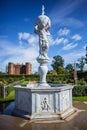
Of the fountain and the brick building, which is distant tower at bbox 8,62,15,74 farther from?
the fountain

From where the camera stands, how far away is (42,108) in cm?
780

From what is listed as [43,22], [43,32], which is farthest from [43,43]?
[43,22]

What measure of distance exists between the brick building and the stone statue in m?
60.8

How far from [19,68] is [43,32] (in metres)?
64.9

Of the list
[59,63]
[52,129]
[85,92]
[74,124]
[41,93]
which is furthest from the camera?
[59,63]

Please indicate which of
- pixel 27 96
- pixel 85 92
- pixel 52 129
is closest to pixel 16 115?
pixel 27 96

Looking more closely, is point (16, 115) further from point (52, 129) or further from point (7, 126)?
point (52, 129)

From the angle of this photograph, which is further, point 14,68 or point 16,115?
point 14,68

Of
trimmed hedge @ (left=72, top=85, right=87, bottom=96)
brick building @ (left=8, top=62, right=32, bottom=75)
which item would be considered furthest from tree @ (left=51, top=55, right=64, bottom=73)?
trimmed hedge @ (left=72, top=85, right=87, bottom=96)

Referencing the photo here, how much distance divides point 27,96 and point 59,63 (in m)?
62.0

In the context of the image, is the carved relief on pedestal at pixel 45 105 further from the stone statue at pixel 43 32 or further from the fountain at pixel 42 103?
the stone statue at pixel 43 32

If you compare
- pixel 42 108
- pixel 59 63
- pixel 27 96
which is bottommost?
pixel 42 108

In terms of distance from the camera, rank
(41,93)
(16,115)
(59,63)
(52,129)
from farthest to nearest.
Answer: (59,63), (16,115), (41,93), (52,129)

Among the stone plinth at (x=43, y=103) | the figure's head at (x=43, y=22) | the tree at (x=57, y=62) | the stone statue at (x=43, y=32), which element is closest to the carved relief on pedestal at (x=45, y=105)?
the stone plinth at (x=43, y=103)
